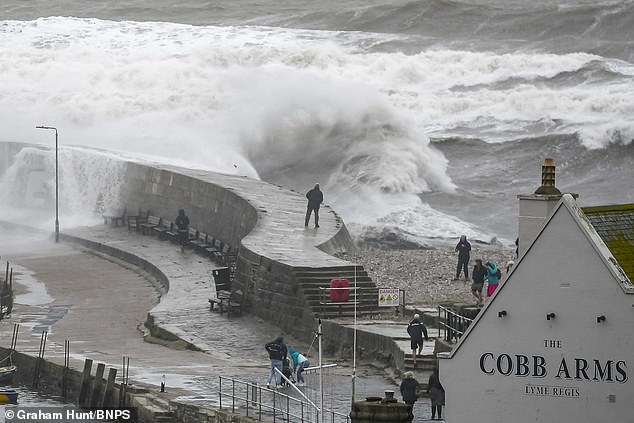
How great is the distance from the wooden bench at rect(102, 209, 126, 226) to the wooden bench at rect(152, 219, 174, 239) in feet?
8.62

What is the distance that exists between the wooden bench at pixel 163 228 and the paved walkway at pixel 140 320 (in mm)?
217

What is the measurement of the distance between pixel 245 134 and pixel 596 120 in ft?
38.0

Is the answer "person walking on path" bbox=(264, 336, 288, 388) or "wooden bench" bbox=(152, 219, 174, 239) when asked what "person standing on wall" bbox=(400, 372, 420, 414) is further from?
"wooden bench" bbox=(152, 219, 174, 239)

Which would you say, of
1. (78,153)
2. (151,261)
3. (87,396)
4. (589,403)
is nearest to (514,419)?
(589,403)

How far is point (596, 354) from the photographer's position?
67.2ft

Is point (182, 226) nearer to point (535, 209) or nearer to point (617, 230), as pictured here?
point (535, 209)

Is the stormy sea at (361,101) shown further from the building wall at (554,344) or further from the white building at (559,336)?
the building wall at (554,344)

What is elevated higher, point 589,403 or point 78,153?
point 78,153

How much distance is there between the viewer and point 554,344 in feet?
68.3

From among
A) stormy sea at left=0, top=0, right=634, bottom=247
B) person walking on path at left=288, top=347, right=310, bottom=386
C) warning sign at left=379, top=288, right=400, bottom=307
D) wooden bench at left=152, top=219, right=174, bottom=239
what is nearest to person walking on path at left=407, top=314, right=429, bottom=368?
person walking on path at left=288, top=347, right=310, bottom=386

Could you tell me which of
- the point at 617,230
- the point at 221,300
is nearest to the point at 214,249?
the point at 221,300

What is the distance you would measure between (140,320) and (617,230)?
1714cm

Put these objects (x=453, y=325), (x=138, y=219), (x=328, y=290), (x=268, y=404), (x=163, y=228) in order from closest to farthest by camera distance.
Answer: (x=268, y=404)
(x=453, y=325)
(x=328, y=290)
(x=163, y=228)
(x=138, y=219)

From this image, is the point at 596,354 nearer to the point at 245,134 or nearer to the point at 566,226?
the point at 566,226
